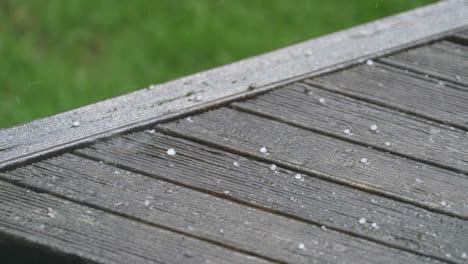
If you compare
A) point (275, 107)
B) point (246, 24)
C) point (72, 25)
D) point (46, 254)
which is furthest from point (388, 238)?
point (72, 25)

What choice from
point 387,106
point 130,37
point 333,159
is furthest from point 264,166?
point 130,37

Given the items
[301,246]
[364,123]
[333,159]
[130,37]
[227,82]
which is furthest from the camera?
[130,37]

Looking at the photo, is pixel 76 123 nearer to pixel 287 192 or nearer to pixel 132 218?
pixel 132 218

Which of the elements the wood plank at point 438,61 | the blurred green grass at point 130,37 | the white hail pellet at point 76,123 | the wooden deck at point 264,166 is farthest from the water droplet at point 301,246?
the blurred green grass at point 130,37

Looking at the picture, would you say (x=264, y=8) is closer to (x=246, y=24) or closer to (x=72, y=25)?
(x=246, y=24)

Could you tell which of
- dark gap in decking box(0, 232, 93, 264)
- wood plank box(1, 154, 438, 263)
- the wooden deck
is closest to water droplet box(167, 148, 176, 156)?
the wooden deck

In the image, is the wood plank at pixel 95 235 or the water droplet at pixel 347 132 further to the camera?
the water droplet at pixel 347 132

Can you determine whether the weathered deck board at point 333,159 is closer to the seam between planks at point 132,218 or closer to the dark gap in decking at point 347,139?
the dark gap in decking at point 347,139
